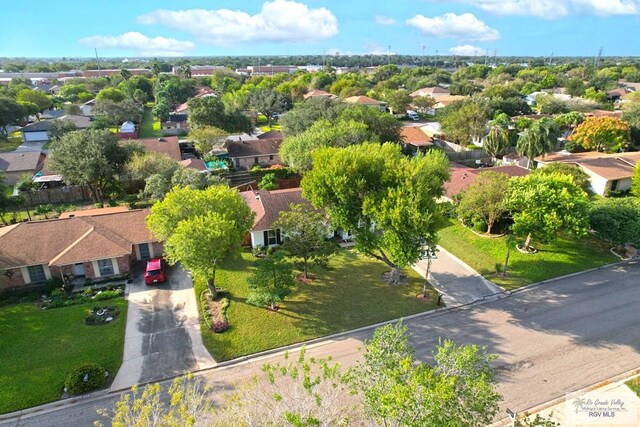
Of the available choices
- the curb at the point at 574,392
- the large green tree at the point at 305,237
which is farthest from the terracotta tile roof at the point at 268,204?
the curb at the point at 574,392

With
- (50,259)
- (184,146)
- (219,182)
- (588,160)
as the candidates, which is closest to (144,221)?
(50,259)

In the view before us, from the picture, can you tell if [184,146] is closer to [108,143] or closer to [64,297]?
[108,143]

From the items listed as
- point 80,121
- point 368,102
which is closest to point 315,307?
point 80,121

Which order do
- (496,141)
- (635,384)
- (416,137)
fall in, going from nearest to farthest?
(635,384) < (496,141) < (416,137)

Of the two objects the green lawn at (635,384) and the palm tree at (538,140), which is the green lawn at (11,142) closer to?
the palm tree at (538,140)

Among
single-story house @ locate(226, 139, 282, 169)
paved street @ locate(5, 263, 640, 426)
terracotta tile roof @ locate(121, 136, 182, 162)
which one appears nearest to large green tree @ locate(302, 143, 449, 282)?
paved street @ locate(5, 263, 640, 426)

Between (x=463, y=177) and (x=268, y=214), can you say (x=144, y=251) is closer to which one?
(x=268, y=214)
